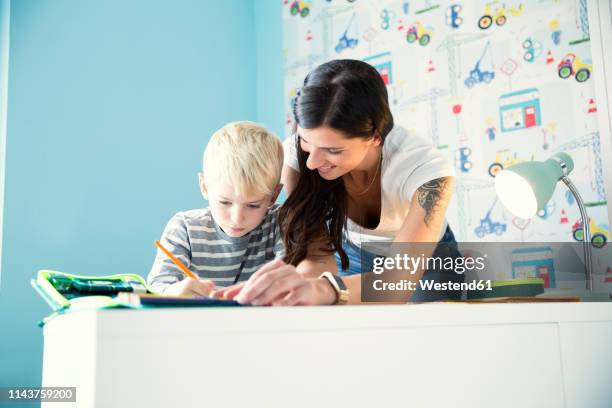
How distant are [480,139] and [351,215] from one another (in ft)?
2.88

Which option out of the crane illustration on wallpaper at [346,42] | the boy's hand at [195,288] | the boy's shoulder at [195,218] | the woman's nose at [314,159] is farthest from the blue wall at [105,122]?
the boy's hand at [195,288]

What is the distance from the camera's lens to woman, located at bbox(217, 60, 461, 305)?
1297 millimetres

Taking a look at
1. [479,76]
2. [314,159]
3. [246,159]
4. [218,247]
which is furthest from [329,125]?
[479,76]

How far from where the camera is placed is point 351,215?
1.47 m

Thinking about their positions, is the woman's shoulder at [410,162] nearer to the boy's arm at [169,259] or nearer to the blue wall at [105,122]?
the boy's arm at [169,259]

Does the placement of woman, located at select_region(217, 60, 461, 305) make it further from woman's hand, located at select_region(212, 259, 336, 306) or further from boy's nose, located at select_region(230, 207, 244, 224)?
woman's hand, located at select_region(212, 259, 336, 306)

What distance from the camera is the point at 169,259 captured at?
131cm

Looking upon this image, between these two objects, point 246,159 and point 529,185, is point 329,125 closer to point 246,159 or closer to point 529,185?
point 246,159

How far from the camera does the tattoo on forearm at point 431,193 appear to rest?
1282 mm

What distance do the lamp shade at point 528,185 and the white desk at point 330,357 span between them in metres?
0.44

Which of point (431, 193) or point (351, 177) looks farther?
point (351, 177)

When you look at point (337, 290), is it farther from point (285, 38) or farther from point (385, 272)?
point (285, 38)

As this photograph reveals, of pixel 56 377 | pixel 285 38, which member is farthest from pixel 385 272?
pixel 285 38

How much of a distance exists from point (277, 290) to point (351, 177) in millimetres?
834
